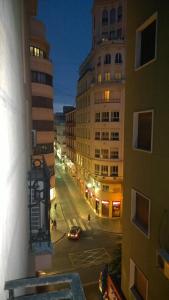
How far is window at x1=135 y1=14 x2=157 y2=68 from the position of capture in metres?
7.76

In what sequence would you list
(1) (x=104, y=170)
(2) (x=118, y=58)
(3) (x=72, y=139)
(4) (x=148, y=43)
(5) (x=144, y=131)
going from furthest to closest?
(3) (x=72, y=139)
(1) (x=104, y=170)
(2) (x=118, y=58)
(5) (x=144, y=131)
(4) (x=148, y=43)

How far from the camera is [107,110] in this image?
107 feet

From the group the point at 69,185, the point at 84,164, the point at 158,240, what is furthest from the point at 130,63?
the point at 69,185

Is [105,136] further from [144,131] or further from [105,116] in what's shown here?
[144,131]

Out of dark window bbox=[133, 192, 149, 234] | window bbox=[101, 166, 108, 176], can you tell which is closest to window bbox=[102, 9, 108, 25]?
window bbox=[101, 166, 108, 176]

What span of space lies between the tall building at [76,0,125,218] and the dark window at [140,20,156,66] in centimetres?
2340

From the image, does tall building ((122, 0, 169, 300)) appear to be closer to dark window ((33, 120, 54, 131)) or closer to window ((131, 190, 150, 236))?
window ((131, 190, 150, 236))

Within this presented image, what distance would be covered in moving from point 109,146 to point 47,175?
77.0ft

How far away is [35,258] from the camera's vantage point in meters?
9.09

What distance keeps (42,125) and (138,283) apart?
81.7 ft

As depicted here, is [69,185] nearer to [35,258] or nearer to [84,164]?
[84,164]

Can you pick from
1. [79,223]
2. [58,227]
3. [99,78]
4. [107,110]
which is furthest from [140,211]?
[99,78]

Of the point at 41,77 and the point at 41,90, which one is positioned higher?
the point at 41,77

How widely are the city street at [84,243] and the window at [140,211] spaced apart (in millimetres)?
11347
